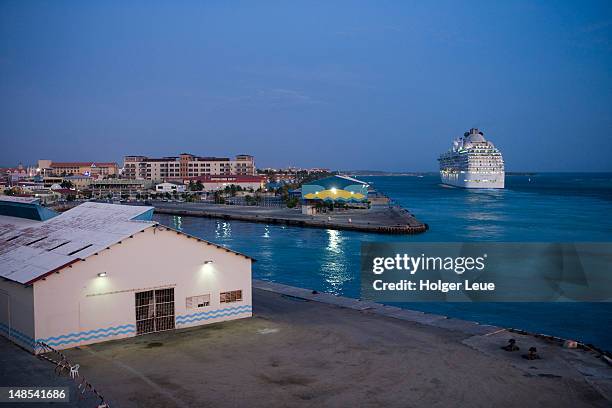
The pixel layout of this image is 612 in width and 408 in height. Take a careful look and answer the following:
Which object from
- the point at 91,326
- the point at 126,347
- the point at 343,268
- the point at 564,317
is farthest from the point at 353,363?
the point at 343,268

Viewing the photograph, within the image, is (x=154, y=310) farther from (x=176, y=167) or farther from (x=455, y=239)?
(x=176, y=167)

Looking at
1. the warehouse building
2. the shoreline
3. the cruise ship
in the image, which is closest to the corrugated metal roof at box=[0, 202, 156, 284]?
the warehouse building

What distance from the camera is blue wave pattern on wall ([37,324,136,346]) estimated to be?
7.64 m

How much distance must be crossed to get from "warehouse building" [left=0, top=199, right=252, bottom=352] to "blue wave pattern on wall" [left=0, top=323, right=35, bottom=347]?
0.01m

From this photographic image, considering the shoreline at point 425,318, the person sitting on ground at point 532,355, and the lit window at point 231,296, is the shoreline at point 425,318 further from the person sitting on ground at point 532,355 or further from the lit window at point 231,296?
the lit window at point 231,296

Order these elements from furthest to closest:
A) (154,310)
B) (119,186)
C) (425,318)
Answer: (119,186)
(425,318)
(154,310)

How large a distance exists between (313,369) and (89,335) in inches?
138

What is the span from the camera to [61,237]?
9.48 m

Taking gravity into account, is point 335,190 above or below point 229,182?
above

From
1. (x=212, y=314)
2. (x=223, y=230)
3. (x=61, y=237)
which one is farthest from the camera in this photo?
(x=223, y=230)

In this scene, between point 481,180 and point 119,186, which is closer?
point 119,186

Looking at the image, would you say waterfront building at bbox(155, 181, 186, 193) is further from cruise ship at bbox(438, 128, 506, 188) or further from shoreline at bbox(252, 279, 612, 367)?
shoreline at bbox(252, 279, 612, 367)

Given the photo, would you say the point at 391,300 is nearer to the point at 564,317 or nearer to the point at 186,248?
the point at 564,317

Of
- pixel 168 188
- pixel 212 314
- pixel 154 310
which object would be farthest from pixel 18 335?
pixel 168 188
